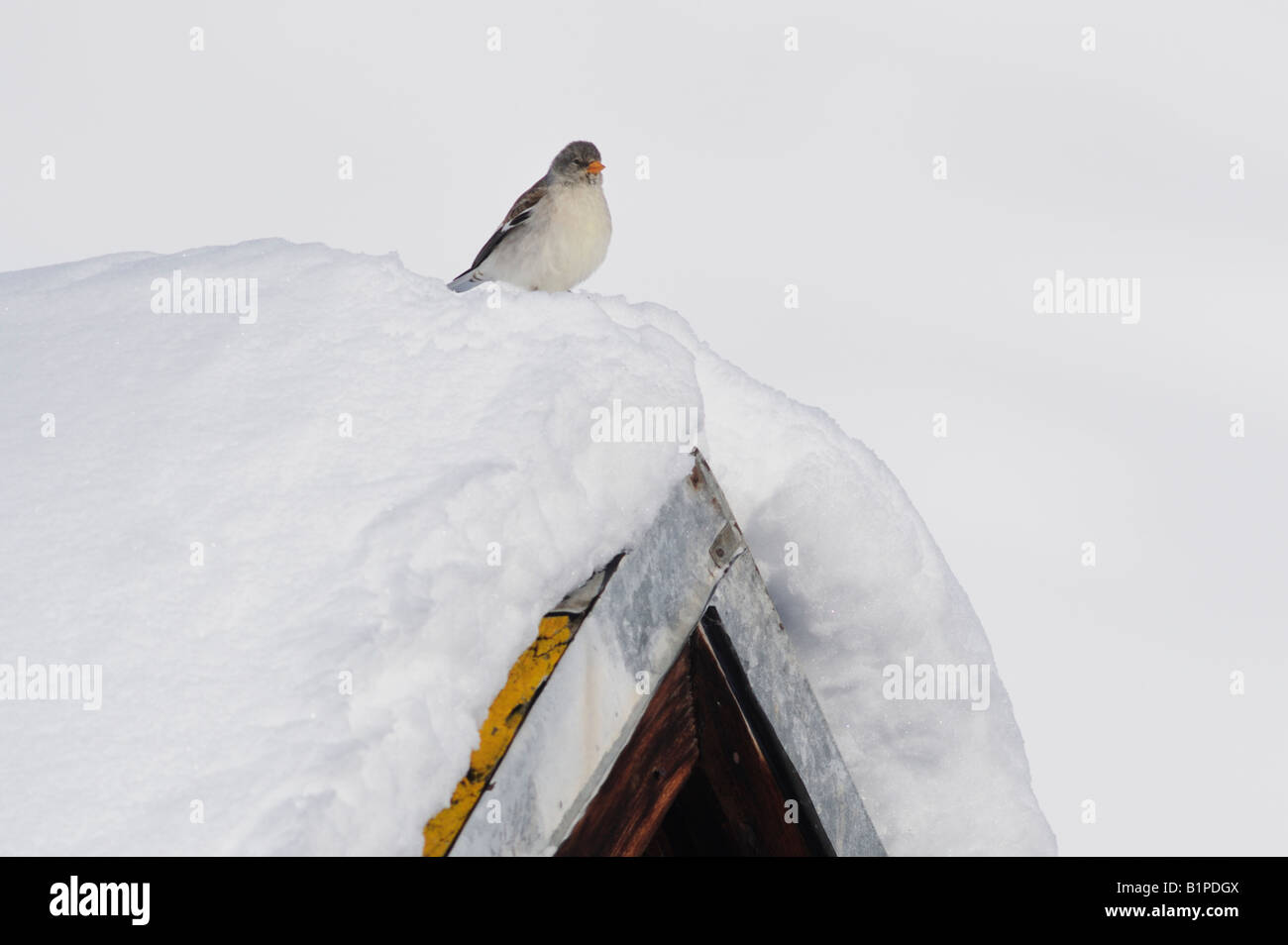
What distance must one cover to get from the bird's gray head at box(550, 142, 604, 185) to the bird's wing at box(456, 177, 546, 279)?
0.34 feet

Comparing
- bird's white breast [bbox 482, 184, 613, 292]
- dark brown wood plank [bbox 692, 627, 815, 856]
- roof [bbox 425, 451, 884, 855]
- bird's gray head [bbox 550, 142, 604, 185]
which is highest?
bird's gray head [bbox 550, 142, 604, 185]

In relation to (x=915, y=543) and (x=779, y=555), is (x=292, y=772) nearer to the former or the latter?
(x=779, y=555)


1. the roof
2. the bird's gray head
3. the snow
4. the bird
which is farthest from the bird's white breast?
the roof

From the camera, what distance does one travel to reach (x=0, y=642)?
1.72 metres

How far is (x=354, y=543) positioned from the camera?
1773 millimetres

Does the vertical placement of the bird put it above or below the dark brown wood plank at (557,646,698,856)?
above

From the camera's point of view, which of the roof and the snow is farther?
the roof

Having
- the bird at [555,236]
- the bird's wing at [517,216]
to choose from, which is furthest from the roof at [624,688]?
the bird's wing at [517,216]

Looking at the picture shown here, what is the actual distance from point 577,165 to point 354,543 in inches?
160

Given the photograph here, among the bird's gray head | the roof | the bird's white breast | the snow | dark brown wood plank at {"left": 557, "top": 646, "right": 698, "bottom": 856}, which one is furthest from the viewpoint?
the bird's gray head

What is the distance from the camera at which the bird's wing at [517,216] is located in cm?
533

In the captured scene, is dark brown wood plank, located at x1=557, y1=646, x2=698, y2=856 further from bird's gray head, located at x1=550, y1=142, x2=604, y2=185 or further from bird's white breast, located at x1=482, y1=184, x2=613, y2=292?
bird's gray head, located at x1=550, y1=142, x2=604, y2=185

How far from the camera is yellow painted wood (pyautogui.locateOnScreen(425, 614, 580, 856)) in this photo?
5.16 feet

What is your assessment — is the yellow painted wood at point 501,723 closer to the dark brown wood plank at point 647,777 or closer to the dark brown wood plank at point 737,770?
the dark brown wood plank at point 647,777
